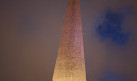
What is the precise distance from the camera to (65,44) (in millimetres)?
10219

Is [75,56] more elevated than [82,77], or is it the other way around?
[75,56]

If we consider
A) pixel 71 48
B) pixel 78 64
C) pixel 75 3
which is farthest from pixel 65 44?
pixel 75 3

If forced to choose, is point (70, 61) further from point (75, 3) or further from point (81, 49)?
A: point (75, 3)

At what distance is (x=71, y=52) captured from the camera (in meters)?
10.1

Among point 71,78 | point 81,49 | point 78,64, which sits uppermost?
point 81,49

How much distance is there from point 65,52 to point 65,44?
37 cm

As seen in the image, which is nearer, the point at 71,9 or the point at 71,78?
the point at 71,78

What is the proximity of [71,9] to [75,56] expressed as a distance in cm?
226

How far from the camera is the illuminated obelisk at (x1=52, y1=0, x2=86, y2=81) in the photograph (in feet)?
32.5

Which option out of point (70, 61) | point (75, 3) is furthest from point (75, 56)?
point (75, 3)

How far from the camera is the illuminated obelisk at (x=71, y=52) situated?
991 cm

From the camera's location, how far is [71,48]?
10.2 metres

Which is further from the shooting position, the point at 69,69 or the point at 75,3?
the point at 75,3

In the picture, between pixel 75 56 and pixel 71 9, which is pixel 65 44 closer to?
pixel 75 56
